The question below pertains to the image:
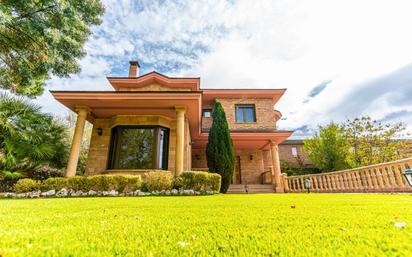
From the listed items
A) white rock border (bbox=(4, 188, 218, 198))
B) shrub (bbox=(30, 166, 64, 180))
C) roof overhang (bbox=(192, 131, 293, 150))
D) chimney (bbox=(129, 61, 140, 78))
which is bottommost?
white rock border (bbox=(4, 188, 218, 198))

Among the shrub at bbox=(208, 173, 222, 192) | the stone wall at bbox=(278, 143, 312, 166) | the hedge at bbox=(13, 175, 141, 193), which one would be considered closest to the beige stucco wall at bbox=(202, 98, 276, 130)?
the shrub at bbox=(208, 173, 222, 192)

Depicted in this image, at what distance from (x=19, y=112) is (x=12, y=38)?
9.22ft

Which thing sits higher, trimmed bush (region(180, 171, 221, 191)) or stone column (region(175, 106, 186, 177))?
stone column (region(175, 106, 186, 177))

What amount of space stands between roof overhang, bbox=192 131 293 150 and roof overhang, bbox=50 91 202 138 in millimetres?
3534

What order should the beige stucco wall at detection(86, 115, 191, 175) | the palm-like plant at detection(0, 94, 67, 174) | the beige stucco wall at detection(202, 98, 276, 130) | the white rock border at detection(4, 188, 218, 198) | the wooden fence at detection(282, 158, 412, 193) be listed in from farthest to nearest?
the beige stucco wall at detection(202, 98, 276, 130), the beige stucco wall at detection(86, 115, 191, 175), the palm-like plant at detection(0, 94, 67, 174), the wooden fence at detection(282, 158, 412, 193), the white rock border at detection(4, 188, 218, 198)

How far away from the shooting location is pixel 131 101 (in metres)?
7.59

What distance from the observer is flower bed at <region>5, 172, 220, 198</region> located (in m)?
5.67

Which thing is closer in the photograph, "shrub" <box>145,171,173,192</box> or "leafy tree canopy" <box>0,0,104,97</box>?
"shrub" <box>145,171,173,192</box>

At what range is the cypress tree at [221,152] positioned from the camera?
8602 millimetres

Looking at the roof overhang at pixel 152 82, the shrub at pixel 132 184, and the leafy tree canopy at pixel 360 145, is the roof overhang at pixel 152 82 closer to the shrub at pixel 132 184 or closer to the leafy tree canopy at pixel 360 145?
the shrub at pixel 132 184

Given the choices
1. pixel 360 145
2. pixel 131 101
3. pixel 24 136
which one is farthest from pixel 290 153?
pixel 24 136

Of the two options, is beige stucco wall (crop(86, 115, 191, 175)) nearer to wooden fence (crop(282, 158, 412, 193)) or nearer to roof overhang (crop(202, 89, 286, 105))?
roof overhang (crop(202, 89, 286, 105))

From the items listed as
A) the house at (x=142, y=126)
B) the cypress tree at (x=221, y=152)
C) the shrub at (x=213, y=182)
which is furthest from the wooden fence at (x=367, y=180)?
the shrub at (x=213, y=182)

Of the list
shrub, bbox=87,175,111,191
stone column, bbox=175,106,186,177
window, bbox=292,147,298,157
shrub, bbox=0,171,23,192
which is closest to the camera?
shrub, bbox=87,175,111,191
